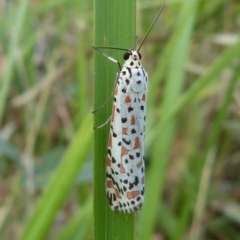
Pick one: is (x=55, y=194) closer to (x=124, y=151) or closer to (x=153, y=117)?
(x=124, y=151)

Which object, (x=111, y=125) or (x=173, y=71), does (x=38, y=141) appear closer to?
(x=173, y=71)

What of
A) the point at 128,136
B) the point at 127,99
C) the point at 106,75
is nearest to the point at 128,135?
the point at 128,136

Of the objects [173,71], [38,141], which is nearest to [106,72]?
[173,71]

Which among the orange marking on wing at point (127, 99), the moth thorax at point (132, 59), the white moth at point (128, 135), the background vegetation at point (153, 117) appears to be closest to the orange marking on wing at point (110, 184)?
the white moth at point (128, 135)

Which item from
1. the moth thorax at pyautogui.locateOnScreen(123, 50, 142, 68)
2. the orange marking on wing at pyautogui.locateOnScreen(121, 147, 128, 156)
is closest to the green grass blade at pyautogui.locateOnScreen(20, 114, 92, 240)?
the orange marking on wing at pyautogui.locateOnScreen(121, 147, 128, 156)

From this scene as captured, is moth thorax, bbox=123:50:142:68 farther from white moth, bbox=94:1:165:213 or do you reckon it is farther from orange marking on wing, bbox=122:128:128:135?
orange marking on wing, bbox=122:128:128:135
